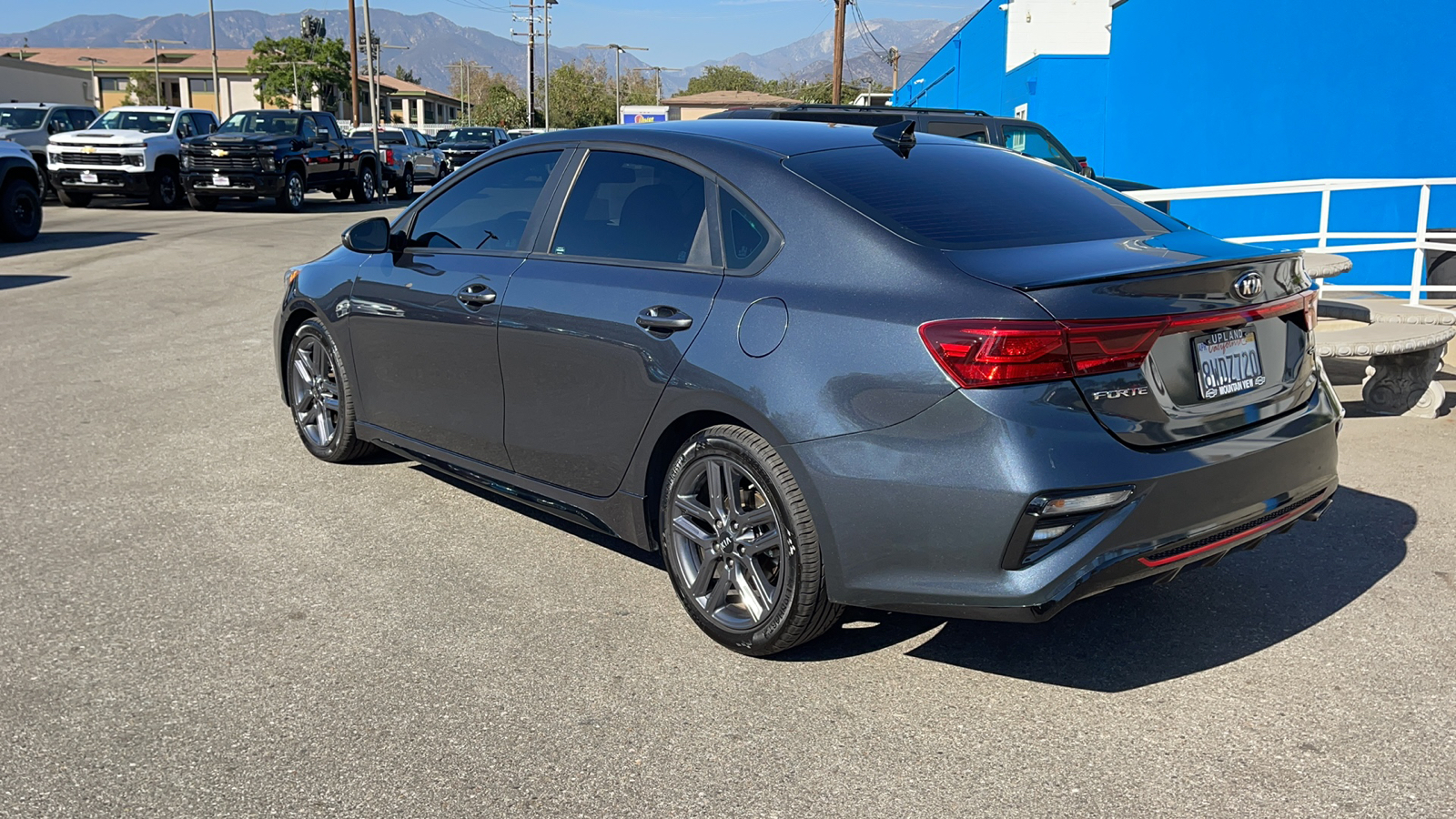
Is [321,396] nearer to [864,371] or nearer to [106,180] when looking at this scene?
[864,371]

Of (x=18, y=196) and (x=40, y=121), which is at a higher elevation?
(x=40, y=121)

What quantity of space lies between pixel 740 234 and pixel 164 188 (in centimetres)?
2412

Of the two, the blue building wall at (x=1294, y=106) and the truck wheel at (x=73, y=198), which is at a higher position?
the blue building wall at (x=1294, y=106)

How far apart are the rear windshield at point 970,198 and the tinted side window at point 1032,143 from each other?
326 inches

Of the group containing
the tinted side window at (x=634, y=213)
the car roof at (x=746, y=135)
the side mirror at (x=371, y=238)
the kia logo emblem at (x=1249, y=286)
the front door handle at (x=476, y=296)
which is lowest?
the front door handle at (x=476, y=296)

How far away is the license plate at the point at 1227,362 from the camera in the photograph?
349 cm

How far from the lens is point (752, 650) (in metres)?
3.89

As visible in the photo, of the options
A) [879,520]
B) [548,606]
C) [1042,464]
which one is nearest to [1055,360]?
[1042,464]

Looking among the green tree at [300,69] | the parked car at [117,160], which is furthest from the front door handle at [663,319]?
the green tree at [300,69]

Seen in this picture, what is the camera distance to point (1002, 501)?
3.23 m

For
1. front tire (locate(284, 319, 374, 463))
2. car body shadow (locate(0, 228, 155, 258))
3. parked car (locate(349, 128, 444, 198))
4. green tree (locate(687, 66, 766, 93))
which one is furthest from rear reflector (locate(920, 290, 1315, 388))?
green tree (locate(687, 66, 766, 93))

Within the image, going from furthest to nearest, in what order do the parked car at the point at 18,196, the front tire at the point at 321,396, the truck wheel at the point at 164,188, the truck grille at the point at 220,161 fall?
the truck wheel at the point at 164,188 → the truck grille at the point at 220,161 → the parked car at the point at 18,196 → the front tire at the point at 321,396

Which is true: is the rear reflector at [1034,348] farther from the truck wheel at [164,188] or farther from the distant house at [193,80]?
the distant house at [193,80]

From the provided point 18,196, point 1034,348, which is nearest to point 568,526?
point 1034,348
